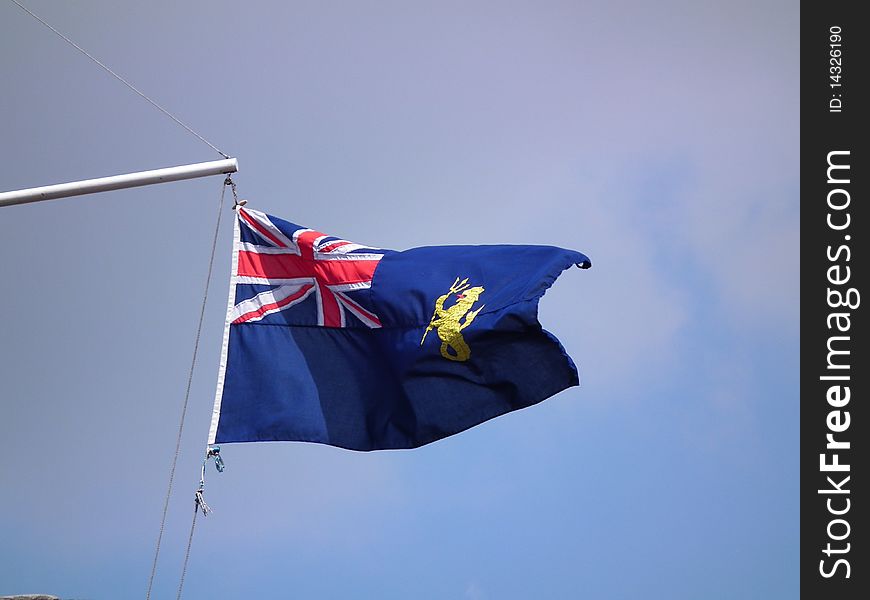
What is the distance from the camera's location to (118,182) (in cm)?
1551

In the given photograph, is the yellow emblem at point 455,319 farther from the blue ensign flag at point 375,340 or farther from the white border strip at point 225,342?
the white border strip at point 225,342

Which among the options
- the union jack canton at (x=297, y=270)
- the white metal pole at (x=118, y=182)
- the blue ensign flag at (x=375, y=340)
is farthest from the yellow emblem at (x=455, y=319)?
the white metal pole at (x=118, y=182)

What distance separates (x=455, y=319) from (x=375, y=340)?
5.28 feet

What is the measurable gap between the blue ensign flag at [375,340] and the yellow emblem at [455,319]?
0.02 meters

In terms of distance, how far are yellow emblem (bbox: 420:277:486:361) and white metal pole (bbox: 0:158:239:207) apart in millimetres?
3410

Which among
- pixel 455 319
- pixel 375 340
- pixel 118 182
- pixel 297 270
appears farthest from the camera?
pixel 297 270

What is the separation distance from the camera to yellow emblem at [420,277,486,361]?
1652 centimetres

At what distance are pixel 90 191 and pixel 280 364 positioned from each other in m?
3.84

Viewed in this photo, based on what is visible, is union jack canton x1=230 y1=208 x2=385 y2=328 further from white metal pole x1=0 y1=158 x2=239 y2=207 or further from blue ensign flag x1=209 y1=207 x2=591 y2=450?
white metal pole x1=0 y1=158 x2=239 y2=207

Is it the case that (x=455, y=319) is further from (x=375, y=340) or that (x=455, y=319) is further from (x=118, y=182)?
(x=118, y=182)

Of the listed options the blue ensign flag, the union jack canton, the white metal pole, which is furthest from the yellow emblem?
the white metal pole

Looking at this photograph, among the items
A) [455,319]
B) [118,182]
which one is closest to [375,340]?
[455,319]
